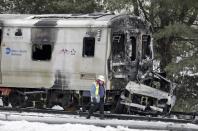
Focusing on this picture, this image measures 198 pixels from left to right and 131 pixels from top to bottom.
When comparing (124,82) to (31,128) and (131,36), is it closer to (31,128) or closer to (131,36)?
(131,36)

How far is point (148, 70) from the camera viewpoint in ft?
66.1

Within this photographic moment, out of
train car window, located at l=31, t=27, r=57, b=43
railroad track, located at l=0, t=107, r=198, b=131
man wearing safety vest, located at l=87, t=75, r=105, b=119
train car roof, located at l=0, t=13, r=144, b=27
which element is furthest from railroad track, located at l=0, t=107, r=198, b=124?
train car roof, located at l=0, t=13, r=144, b=27

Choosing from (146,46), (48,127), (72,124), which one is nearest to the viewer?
(48,127)

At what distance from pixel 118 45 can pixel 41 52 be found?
2.85 meters

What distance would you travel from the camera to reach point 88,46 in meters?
18.6

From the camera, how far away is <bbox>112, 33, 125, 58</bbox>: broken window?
18.6 m

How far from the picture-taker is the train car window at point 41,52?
19234mm

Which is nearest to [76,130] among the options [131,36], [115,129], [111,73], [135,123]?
[115,129]

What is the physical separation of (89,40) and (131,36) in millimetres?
1823

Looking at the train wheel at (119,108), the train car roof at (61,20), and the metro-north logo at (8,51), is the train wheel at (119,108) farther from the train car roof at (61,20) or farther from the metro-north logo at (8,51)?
the metro-north logo at (8,51)

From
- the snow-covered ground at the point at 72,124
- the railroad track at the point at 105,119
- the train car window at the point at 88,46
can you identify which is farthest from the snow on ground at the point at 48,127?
the train car window at the point at 88,46

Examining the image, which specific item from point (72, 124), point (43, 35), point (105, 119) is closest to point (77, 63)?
point (43, 35)

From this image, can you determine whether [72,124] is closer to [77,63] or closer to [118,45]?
[77,63]

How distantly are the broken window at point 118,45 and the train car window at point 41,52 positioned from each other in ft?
7.81
